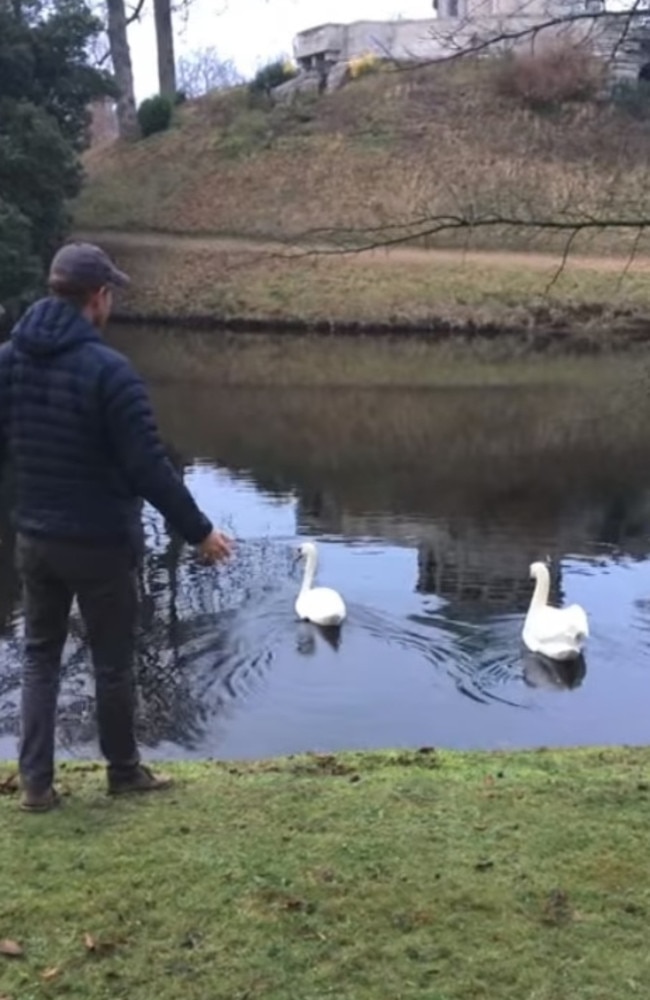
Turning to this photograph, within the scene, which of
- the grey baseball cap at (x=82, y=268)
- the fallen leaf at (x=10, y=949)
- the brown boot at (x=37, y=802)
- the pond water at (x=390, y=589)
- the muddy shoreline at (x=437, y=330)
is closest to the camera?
the fallen leaf at (x=10, y=949)

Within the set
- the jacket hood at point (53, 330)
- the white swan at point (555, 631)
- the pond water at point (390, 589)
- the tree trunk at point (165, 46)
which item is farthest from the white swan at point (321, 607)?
the tree trunk at point (165, 46)

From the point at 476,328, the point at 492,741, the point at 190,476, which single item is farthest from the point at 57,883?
the point at 476,328

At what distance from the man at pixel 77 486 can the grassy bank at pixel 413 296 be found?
32857mm

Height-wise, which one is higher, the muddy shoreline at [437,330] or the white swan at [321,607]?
the muddy shoreline at [437,330]

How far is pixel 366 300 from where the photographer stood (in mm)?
41656

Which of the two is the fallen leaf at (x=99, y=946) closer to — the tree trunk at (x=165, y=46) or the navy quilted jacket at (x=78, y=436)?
the navy quilted jacket at (x=78, y=436)

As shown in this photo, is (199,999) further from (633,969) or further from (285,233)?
(285,233)

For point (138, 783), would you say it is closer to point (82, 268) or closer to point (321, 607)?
point (82, 268)

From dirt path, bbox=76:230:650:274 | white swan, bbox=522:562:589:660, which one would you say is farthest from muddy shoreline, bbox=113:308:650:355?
white swan, bbox=522:562:589:660

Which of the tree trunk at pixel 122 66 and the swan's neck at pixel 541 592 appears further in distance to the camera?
the tree trunk at pixel 122 66

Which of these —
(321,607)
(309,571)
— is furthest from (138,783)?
(309,571)

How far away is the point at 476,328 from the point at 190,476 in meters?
19.2

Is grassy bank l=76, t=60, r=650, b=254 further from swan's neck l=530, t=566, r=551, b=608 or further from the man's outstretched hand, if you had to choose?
the man's outstretched hand

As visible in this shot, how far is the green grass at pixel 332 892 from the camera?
14.7ft
